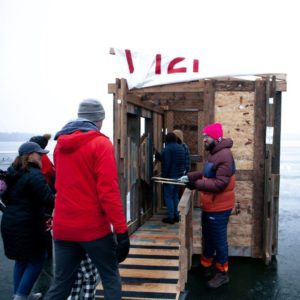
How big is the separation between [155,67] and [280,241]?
3561mm

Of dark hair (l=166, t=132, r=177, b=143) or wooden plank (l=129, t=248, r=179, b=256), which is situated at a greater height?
dark hair (l=166, t=132, r=177, b=143)

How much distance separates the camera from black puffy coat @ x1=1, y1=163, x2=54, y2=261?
3.96 m

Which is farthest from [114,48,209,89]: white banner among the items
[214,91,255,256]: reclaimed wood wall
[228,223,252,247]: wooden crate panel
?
[228,223,252,247]: wooden crate panel

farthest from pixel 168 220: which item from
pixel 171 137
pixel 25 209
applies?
pixel 25 209

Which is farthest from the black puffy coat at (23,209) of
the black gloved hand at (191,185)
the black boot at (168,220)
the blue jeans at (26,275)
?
the black boot at (168,220)

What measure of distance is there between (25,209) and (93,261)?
109 cm

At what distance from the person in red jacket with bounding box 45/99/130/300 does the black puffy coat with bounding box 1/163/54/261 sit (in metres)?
0.79

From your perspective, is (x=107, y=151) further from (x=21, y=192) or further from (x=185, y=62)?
(x=185, y=62)

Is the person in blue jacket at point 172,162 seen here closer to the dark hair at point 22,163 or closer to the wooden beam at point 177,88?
the wooden beam at point 177,88

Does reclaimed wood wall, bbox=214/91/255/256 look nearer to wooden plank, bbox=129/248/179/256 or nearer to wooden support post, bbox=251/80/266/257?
wooden support post, bbox=251/80/266/257

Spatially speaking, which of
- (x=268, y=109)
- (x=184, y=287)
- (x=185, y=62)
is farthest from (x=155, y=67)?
(x=184, y=287)

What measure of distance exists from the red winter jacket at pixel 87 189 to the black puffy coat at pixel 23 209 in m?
0.87

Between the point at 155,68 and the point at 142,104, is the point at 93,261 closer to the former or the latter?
the point at 155,68

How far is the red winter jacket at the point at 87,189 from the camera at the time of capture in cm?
304
